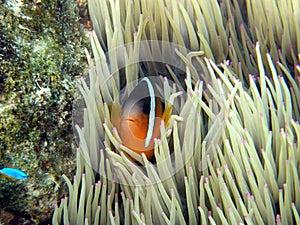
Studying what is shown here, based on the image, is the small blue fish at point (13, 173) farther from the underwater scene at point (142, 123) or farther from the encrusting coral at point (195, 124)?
the encrusting coral at point (195, 124)

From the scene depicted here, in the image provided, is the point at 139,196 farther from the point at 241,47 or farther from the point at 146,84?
the point at 241,47

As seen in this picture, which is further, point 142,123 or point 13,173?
point 142,123

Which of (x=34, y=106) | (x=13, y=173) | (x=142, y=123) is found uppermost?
(x=34, y=106)

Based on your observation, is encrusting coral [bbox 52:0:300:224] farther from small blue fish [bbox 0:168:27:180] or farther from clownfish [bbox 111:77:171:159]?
small blue fish [bbox 0:168:27:180]

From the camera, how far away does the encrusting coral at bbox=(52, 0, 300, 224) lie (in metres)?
1.09

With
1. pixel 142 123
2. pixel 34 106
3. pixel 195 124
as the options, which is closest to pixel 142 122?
pixel 142 123

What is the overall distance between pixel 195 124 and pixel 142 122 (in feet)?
0.60

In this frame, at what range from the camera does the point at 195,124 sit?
1239 millimetres

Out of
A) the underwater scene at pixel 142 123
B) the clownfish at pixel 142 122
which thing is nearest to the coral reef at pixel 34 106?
the underwater scene at pixel 142 123

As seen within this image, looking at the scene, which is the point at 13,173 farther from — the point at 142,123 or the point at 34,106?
the point at 142,123

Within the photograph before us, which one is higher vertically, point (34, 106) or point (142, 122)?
point (34, 106)

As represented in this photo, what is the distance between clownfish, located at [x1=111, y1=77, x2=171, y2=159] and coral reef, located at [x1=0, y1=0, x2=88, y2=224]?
217mm

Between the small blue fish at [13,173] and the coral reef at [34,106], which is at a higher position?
A: the coral reef at [34,106]

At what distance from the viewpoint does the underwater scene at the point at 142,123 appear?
110 cm
